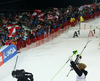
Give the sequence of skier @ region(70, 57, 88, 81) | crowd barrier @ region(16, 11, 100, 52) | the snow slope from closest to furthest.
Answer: skier @ region(70, 57, 88, 81) → the snow slope → crowd barrier @ region(16, 11, 100, 52)

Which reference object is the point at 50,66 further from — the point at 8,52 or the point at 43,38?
the point at 43,38

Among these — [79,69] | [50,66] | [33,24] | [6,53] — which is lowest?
[50,66]

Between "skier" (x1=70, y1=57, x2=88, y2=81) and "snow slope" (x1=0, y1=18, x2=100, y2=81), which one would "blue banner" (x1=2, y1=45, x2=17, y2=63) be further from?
"skier" (x1=70, y1=57, x2=88, y2=81)

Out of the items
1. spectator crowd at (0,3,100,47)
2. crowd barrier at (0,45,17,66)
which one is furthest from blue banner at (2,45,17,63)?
spectator crowd at (0,3,100,47)

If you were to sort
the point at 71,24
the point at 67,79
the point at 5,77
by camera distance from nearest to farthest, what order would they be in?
the point at 67,79 < the point at 5,77 < the point at 71,24

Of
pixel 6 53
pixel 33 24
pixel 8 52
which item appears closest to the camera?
pixel 6 53

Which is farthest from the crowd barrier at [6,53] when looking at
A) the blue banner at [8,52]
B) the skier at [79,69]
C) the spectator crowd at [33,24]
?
the skier at [79,69]

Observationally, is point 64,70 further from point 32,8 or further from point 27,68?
point 32,8

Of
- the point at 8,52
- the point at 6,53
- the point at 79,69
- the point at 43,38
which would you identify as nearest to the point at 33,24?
the point at 43,38

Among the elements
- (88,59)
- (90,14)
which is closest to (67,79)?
(88,59)

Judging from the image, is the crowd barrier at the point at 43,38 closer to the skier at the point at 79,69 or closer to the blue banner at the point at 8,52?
the blue banner at the point at 8,52

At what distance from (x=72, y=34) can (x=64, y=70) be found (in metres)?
10.2

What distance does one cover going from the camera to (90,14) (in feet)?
90.4

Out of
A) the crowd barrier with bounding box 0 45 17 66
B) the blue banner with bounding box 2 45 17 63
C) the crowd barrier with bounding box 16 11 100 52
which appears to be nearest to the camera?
the crowd barrier with bounding box 0 45 17 66
